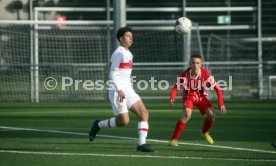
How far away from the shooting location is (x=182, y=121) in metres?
12.5

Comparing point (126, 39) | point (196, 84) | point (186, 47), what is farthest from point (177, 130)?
point (186, 47)

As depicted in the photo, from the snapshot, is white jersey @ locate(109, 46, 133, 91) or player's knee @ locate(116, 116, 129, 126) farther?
player's knee @ locate(116, 116, 129, 126)

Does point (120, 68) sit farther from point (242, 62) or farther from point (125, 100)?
point (242, 62)

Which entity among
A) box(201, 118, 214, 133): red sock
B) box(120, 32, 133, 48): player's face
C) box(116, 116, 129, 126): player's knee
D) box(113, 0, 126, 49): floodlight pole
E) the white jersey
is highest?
box(113, 0, 126, 49): floodlight pole

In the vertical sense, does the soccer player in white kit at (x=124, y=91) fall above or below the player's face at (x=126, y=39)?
below

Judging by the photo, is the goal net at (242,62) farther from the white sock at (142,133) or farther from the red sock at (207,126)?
the white sock at (142,133)

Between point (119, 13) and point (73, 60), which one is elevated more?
point (119, 13)

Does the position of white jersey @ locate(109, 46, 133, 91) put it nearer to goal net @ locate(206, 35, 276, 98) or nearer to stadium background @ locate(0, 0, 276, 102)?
stadium background @ locate(0, 0, 276, 102)

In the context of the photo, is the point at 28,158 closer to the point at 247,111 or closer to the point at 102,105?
the point at 247,111

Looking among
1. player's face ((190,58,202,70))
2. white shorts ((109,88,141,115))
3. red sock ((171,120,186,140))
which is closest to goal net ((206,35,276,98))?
player's face ((190,58,202,70))

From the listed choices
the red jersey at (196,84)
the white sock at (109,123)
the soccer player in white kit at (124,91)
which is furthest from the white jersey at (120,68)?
the red jersey at (196,84)

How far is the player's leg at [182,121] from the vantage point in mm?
12227

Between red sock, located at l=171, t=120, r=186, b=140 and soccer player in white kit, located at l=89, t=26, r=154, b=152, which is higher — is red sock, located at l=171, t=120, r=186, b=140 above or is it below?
below

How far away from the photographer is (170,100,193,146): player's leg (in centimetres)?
1223
